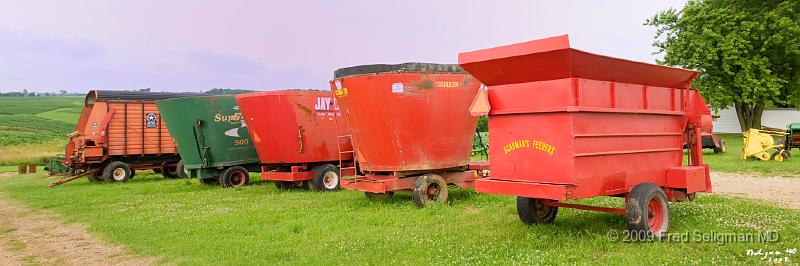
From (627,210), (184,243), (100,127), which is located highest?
(100,127)

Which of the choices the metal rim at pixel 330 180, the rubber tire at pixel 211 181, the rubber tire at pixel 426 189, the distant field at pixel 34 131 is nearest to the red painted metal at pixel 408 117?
the rubber tire at pixel 426 189

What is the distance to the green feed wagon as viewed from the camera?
47.3ft

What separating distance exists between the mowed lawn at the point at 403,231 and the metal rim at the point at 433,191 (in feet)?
1.27

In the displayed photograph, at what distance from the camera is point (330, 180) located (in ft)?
42.7

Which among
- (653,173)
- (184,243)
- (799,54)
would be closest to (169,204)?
(184,243)

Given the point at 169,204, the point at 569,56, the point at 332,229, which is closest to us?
the point at 569,56

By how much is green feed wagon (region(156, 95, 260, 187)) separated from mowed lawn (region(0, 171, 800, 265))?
10.5ft

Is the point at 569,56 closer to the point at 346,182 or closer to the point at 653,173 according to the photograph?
the point at 653,173

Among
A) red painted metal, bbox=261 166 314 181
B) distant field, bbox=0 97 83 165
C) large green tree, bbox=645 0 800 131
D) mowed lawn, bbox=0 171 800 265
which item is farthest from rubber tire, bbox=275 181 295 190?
distant field, bbox=0 97 83 165

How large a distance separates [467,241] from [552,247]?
95 cm

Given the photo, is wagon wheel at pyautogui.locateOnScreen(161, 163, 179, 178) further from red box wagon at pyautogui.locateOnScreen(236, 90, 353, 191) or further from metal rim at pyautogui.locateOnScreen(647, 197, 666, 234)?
metal rim at pyautogui.locateOnScreen(647, 197, 666, 234)

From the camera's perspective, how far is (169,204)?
448 inches

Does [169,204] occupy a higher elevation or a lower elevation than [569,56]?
lower

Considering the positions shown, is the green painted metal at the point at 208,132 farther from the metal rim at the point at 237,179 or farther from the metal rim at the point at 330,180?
the metal rim at the point at 330,180
